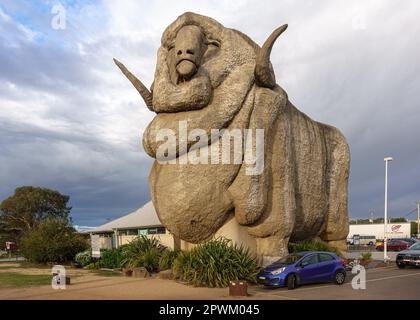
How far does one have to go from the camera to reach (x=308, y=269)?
14719 mm

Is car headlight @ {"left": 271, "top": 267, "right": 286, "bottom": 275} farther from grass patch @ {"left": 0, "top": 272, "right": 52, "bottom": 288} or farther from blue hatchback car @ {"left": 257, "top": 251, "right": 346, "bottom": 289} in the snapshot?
grass patch @ {"left": 0, "top": 272, "right": 52, "bottom": 288}

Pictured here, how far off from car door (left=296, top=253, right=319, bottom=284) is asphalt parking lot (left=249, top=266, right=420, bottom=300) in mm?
295

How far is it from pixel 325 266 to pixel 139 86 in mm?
10404

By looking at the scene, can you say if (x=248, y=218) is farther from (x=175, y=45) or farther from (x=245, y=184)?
(x=175, y=45)

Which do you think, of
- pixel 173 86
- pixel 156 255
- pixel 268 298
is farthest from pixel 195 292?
pixel 173 86

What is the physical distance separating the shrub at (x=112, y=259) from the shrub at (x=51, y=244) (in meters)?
4.97

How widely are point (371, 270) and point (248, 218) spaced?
8362mm

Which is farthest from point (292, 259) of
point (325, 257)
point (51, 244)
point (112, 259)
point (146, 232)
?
point (51, 244)

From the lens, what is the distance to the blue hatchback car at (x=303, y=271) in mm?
14188

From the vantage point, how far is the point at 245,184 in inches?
657

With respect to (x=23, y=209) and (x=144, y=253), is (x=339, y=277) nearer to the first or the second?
(x=144, y=253)

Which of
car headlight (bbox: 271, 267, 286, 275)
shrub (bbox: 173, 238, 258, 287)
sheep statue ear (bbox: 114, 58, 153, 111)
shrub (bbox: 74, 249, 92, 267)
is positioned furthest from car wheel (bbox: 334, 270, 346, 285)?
shrub (bbox: 74, 249, 92, 267)

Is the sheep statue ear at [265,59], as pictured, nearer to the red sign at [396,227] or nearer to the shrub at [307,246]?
the shrub at [307,246]

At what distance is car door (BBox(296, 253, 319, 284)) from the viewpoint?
1454 cm
